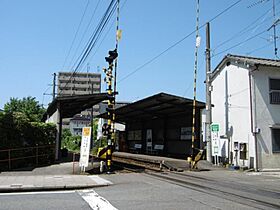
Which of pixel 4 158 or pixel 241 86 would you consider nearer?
pixel 4 158

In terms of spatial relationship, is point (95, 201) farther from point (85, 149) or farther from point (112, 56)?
point (112, 56)

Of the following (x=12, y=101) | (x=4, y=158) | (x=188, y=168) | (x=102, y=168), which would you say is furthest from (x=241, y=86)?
(x=12, y=101)

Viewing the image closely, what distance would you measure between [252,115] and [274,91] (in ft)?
8.09

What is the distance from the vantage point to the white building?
1983cm

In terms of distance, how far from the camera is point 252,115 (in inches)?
785

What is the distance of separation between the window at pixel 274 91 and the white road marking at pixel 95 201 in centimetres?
1426

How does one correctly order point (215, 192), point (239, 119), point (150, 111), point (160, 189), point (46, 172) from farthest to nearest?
point (150, 111)
point (239, 119)
point (46, 172)
point (160, 189)
point (215, 192)

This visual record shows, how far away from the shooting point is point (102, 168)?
694 inches

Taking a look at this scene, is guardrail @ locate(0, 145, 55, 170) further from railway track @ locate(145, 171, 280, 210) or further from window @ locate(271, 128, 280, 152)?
window @ locate(271, 128, 280, 152)

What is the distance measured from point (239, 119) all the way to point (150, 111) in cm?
1180

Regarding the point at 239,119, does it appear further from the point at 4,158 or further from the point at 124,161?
the point at 4,158

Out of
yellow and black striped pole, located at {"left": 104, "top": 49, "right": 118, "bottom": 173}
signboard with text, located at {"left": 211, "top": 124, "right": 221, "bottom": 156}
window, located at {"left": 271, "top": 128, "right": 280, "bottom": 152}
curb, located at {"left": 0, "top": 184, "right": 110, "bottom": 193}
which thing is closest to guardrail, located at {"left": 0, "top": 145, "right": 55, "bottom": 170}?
yellow and black striped pole, located at {"left": 104, "top": 49, "right": 118, "bottom": 173}

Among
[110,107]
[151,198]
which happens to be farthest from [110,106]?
[151,198]

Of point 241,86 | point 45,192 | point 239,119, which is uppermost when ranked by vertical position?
point 241,86
